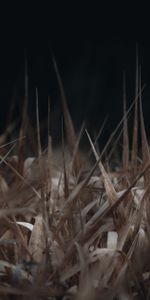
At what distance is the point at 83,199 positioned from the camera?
5.58 feet

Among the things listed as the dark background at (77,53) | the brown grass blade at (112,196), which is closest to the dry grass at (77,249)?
the brown grass blade at (112,196)

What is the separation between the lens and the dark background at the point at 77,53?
418 centimetres

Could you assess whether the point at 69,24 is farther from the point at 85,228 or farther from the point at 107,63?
the point at 85,228

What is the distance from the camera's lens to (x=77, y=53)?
4340 millimetres

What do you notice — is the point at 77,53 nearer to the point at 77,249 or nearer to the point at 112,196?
the point at 112,196

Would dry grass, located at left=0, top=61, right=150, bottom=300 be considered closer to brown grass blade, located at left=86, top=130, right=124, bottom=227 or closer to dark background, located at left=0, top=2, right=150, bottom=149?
brown grass blade, located at left=86, top=130, right=124, bottom=227

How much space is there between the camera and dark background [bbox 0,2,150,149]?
165 inches

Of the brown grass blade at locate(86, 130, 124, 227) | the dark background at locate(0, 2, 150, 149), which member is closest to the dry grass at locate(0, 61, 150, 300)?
the brown grass blade at locate(86, 130, 124, 227)

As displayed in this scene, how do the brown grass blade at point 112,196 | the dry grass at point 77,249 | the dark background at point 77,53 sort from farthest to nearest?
the dark background at point 77,53 → the brown grass blade at point 112,196 → the dry grass at point 77,249

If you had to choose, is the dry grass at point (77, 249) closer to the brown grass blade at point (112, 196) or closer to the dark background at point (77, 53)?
the brown grass blade at point (112, 196)

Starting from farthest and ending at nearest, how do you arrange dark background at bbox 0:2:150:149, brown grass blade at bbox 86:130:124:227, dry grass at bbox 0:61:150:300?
dark background at bbox 0:2:150:149 < brown grass blade at bbox 86:130:124:227 < dry grass at bbox 0:61:150:300

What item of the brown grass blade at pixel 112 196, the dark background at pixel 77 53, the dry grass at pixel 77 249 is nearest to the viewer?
the dry grass at pixel 77 249

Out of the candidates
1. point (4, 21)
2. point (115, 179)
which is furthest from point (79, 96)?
point (115, 179)

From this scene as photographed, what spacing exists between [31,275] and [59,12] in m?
3.03
